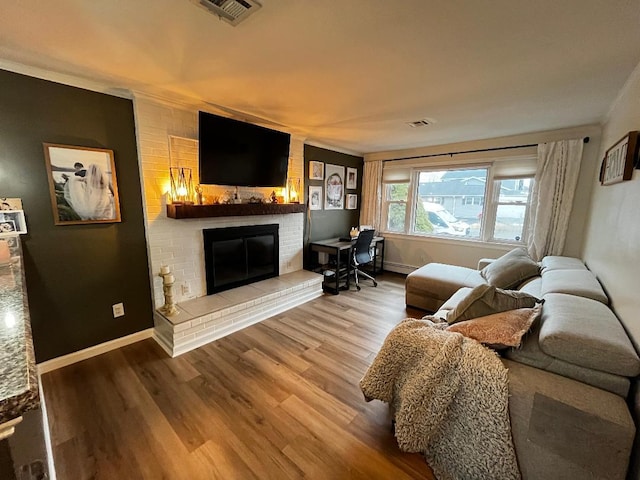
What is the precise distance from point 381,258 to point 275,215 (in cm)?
238

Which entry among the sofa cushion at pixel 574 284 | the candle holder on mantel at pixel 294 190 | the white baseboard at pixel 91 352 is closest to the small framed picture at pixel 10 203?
the white baseboard at pixel 91 352

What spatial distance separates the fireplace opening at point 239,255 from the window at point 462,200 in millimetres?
2487

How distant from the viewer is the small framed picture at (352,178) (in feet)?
16.1

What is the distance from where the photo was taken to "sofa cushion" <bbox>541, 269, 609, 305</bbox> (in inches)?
67.9

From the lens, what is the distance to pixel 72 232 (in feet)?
7.00

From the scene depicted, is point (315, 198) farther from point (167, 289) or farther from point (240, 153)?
point (167, 289)

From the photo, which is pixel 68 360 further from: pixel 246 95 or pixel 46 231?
pixel 246 95

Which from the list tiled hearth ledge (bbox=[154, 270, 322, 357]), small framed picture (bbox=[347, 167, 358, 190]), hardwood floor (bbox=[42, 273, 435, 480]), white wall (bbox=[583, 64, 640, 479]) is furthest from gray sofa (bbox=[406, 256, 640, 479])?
small framed picture (bbox=[347, 167, 358, 190])

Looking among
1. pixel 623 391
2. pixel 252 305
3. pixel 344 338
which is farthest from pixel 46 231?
pixel 623 391

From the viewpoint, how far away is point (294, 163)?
377 cm

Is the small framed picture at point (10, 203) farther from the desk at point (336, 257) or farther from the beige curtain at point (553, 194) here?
the beige curtain at point (553, 194)

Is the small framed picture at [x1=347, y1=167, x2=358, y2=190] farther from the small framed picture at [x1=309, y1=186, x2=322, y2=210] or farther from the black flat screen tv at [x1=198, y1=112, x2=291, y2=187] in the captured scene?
the black flat screen tv at [x1=198, y1=112, x2=291, y2=187]

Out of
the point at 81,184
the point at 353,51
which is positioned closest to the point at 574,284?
the point at 353,51

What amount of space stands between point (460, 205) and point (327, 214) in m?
2.15
